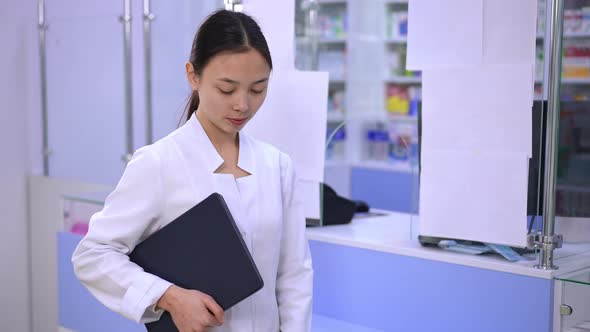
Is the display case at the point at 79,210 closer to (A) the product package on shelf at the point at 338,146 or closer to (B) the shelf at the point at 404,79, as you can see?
(A) the product package on shelf at the point at 338,146

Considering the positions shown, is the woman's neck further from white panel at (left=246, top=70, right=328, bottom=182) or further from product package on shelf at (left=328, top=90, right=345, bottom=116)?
product package on shelf at (left=328, top=90, right=345, bottom=116)

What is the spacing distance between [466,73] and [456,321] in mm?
683

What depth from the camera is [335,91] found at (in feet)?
20.7

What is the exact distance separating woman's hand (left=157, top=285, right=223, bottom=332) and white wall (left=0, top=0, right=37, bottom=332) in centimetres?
292

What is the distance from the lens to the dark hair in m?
1.43

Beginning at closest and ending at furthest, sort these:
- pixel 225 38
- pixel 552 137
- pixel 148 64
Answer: pixel 225 38 < pixel 552 137 < pixel 148 64

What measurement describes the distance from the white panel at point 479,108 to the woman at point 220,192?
0.70 meters

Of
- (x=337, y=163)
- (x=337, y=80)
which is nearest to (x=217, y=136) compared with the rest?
(x=337, y=163)

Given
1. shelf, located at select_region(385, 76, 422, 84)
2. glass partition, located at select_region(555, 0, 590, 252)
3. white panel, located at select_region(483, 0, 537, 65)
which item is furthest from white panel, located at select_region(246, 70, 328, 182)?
shelf, located at select_region(385, 76, 422, 84)

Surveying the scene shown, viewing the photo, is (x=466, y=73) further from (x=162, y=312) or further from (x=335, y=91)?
(x=335, y=91)

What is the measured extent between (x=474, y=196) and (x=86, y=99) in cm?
233

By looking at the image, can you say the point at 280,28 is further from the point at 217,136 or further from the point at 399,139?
the point at 399,139

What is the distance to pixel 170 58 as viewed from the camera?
324cm

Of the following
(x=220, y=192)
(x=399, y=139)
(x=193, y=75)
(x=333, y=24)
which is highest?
(x=333, y=24)
